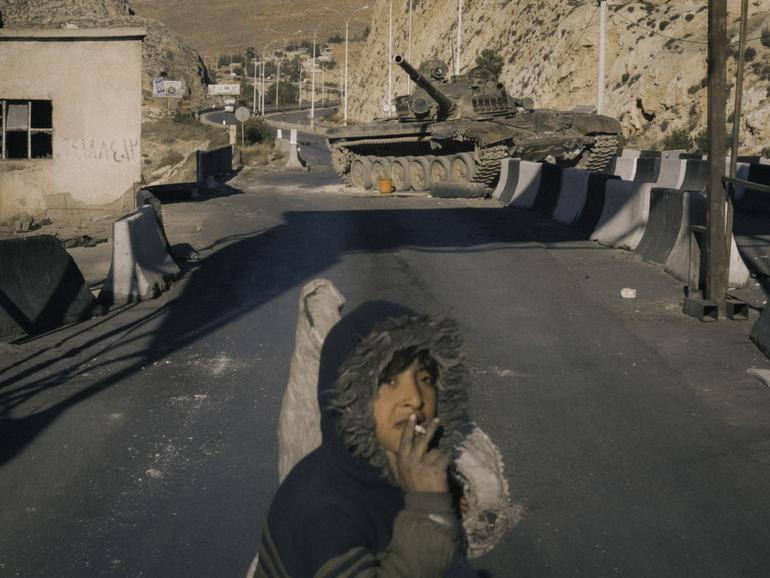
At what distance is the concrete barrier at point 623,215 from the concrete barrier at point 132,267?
660cm

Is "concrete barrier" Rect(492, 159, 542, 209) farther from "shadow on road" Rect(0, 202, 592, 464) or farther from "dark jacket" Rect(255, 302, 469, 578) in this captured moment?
"dark jacket" Rect(255, 302, 469, 578)

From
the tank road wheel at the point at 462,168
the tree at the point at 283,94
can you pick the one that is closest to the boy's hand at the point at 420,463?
the tank road wheel at the point at 462,168

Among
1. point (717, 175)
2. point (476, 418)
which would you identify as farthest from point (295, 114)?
point (476, 418)

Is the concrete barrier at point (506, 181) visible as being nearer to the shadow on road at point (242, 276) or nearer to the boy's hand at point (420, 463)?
the shadow on road at point (242, 276)

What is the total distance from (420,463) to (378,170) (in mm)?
32427

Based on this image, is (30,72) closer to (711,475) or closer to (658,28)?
(711,475)

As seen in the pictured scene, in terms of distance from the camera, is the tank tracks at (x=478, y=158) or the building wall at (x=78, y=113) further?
the tank tracks at (x=478, y=158)

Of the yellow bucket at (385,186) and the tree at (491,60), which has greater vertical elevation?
the tree at (491,60)

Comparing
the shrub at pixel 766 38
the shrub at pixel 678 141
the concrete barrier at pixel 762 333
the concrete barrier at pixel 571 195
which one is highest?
the shrub at pixel 766 38

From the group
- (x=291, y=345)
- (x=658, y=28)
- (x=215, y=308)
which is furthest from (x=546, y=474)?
(x=658, y=28)

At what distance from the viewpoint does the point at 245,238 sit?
730 inches

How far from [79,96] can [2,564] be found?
2076 centimetres

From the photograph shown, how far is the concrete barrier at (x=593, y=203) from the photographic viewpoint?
18.2m

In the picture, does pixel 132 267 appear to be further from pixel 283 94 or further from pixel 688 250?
pixel 283 94
